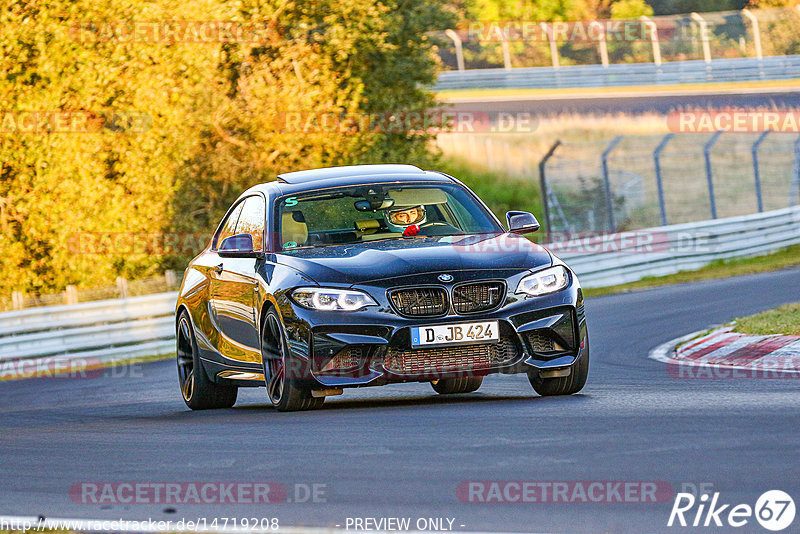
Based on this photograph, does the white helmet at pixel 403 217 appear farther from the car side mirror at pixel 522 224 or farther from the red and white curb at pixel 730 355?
the red and white curb at pixel 730 355

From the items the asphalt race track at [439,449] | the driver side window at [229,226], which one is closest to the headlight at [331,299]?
the asphalt race track at [439,449]

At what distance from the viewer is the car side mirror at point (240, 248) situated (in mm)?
10031

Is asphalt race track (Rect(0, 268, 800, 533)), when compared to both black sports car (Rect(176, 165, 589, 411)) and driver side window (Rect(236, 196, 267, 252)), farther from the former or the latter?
driver side window (Rect(236, 196, 267, 252))

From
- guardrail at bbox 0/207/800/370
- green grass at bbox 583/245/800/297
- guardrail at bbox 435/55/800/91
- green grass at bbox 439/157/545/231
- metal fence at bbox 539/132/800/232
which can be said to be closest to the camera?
guardrail at bbox 0/207/800/370

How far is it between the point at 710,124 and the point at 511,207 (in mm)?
6443

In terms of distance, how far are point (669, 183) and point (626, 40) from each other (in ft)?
31.6

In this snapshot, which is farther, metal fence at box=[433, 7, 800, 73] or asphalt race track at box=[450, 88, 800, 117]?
metal fence at box=[433, 7, 800, 73]

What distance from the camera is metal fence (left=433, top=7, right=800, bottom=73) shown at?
4331cm

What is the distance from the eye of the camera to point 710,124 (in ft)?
134

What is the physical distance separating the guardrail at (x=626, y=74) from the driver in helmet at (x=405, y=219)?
35821 millimetres

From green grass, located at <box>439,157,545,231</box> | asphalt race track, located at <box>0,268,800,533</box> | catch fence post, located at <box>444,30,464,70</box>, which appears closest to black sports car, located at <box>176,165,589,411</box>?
asphalt race track, located at <box>0,268,800,533</box>

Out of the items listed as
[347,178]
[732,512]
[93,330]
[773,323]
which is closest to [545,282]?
[347,178]

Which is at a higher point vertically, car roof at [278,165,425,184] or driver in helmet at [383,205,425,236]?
car roof at [278,165,425,184]

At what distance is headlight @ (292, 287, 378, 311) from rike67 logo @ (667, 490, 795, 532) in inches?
136
